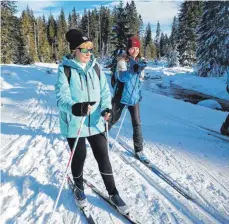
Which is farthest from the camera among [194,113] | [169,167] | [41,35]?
[41,35]

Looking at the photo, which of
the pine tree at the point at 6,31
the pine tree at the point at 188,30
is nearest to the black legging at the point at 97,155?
the pine tree at the point at 6,31

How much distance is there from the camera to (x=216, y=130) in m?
7.38

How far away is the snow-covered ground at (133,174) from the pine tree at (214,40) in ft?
71.4

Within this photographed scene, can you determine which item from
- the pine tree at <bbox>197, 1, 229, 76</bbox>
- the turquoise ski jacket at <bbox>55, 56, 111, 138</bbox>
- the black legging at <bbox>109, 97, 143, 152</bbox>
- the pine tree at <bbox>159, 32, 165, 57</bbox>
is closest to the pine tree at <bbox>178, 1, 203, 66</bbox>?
the pine tree at <bbox>197, 1, 229, 76</bbox>

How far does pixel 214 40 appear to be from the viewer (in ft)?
93.4

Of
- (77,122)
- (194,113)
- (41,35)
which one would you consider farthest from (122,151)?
(41,35)

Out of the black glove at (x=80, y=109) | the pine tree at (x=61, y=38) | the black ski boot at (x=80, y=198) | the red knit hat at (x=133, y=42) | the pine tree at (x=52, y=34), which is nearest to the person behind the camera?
the black glove at (x=80, y=109)

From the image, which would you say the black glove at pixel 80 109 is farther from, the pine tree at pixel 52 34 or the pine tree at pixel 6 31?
the pine tree at pixel 52 34

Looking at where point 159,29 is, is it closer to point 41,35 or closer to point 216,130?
point 41,35

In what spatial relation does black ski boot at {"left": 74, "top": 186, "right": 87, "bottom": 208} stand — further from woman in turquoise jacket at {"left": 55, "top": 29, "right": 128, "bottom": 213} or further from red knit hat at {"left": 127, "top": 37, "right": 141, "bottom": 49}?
red knit hat at {"left": 127, "top": 37, "right": 141, "bottom": 49}

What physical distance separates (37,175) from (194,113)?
256 inches

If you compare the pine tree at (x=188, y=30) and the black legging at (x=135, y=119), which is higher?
the pine tree at (x=188, y=30)

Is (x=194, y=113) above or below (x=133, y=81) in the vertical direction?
below

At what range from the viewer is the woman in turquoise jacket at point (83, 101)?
10.4 ft
